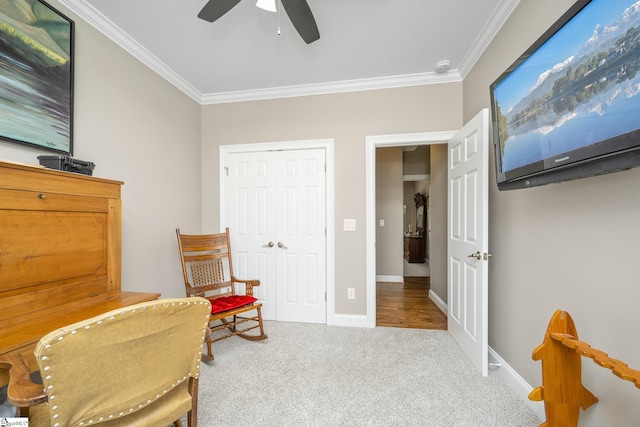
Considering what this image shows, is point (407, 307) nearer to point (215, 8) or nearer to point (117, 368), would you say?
point (117, 368)

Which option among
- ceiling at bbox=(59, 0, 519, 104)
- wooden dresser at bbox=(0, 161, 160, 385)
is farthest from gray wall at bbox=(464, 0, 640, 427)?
wooden dresser at bbox=(0, 161, 160, 385)

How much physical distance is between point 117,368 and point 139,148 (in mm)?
2058

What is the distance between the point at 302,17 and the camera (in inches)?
62.6

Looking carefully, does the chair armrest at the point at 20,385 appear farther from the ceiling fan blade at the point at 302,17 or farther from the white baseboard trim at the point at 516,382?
the white baseboard trim at the point at 516,382

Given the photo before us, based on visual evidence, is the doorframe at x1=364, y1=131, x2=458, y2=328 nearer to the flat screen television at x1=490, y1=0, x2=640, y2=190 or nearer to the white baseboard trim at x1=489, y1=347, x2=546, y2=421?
the white baseboard trim at x1=489, y1=347, x2=546, y2=421

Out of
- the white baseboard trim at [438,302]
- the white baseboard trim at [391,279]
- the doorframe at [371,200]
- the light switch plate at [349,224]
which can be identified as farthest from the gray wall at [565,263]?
the white baseboard trim at [391,279]

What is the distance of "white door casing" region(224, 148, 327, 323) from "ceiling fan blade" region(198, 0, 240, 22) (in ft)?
5.16

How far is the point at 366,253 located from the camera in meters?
2.88

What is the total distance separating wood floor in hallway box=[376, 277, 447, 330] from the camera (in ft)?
9.71

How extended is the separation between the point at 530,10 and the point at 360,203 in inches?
77.2

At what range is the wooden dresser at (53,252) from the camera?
1.12m

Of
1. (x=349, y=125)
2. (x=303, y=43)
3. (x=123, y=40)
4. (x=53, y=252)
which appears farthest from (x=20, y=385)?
(x=349, y=125)

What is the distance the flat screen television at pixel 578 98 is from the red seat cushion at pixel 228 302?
93.6 inches

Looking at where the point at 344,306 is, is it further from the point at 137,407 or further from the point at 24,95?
the point at 24,95
